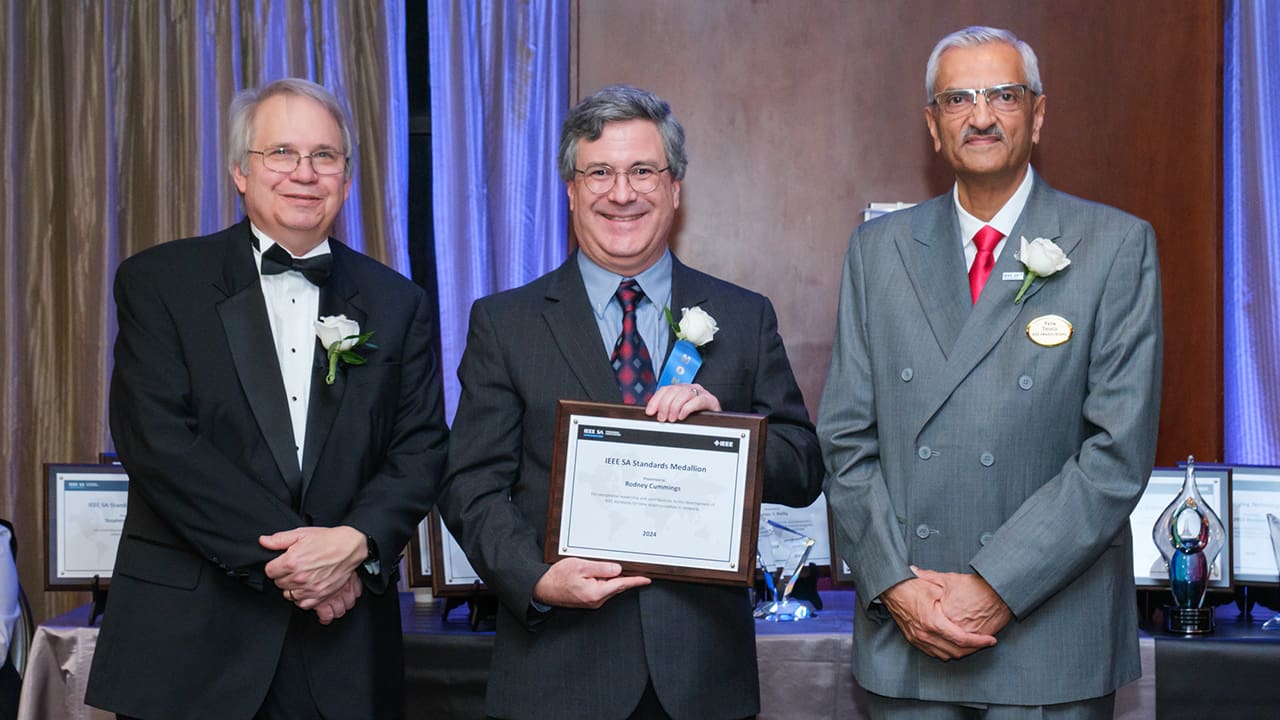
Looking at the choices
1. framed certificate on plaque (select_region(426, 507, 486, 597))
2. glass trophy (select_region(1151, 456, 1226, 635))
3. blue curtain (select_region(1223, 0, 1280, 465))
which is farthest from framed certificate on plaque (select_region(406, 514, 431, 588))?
blue curtain (select_region(1223, 0, 1280, 465))

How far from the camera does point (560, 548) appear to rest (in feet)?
6.93

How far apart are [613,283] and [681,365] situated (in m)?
0.25

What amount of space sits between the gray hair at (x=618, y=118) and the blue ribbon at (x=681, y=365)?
0.37 meters

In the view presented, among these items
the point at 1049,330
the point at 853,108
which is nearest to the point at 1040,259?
the point at 1049,330

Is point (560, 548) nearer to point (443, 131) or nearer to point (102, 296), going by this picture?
point (443, 131)

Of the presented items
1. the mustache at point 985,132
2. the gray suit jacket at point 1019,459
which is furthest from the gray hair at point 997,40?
the gray suit jacket at point 1019,459

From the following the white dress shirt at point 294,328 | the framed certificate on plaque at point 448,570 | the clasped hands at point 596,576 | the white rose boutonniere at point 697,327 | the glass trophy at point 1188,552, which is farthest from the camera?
the framed certificate on plaque at point 448,570

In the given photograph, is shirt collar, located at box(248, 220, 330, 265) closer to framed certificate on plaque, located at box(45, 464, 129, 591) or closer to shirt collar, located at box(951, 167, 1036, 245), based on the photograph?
framed certificate on plaque, located at box(45, 464, 129, 591)

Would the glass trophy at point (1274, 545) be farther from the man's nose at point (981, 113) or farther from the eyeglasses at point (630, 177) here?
the eyeglasses at point (630, 177)

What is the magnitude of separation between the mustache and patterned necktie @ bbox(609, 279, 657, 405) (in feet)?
2.32

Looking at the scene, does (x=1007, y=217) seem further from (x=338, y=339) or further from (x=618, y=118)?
(x=338, y=339)

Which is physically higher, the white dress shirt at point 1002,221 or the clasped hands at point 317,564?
the white dress shirt at point 1002,221

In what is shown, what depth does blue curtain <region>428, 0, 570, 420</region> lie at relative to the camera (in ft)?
13.1

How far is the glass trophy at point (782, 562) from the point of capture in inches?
129
